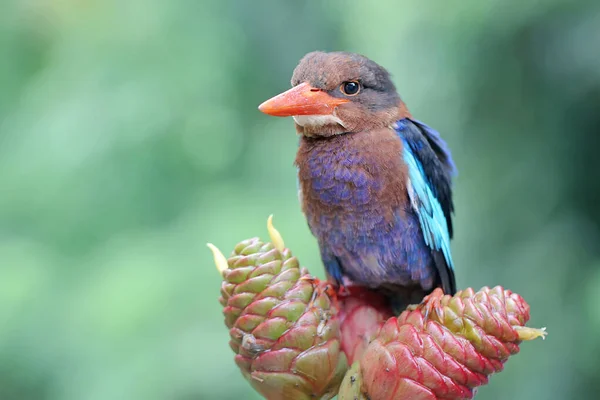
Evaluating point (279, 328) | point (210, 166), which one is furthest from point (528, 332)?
point (210, 166)

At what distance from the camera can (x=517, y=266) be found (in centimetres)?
160

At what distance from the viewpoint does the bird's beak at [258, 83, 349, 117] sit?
879 mm

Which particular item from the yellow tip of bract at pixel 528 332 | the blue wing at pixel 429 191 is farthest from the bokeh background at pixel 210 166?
the yellow tip of bract at pixel 528 332

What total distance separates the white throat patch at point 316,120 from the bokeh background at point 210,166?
646 millimetres

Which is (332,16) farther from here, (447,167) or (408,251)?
(408,251)

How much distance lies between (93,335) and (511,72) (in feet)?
4.46

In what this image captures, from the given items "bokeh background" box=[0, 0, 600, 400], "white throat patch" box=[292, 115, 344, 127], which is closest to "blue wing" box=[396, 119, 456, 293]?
"white throat patch" box=[292, 115, 344, 127]

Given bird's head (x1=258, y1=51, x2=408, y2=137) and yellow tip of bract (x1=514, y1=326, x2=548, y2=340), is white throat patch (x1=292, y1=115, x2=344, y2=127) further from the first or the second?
yellow tip of bract (x1=514, y1=326, x2=548, y2=340)

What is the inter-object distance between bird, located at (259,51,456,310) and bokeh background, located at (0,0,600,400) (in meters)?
A: 0.59

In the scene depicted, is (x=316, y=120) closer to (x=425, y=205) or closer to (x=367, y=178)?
(x=367, y=178)

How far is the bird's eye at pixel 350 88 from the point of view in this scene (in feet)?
3.25

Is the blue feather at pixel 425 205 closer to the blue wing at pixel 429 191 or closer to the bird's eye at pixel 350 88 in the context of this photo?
the blue wing at pixel 429 191

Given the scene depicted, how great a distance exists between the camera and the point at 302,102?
3.02 ft

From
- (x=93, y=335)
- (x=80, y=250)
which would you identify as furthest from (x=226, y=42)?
(x=93, y=335)
